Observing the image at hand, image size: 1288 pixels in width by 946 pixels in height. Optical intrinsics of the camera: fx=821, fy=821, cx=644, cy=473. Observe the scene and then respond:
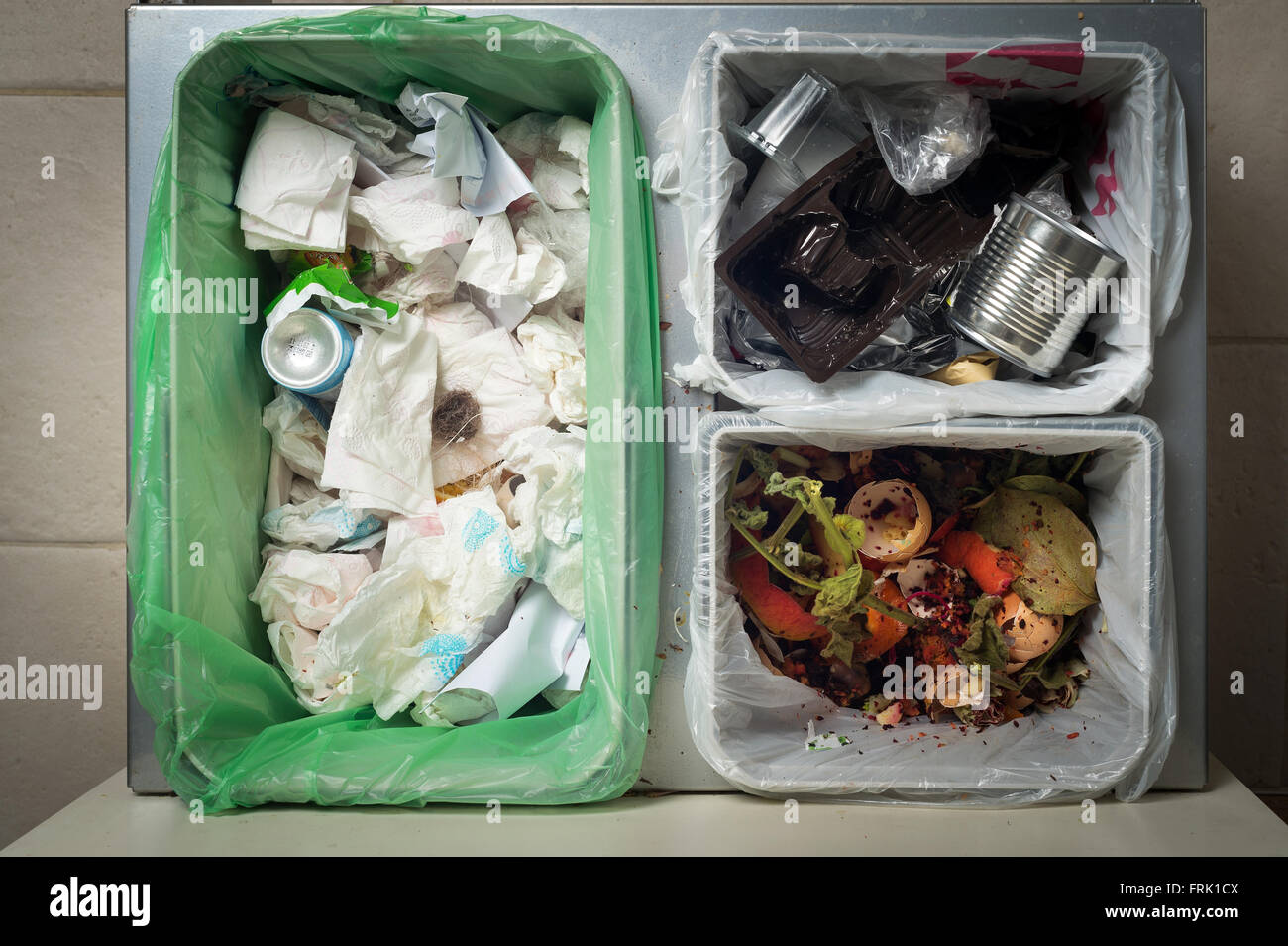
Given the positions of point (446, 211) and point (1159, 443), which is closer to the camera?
point (1159, 443)

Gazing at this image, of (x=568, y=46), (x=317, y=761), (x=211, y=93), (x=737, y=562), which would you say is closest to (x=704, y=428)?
(x=737, y=562)

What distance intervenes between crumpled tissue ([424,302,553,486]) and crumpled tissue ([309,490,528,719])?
2.7 inches

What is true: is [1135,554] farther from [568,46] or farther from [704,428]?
[568,46]

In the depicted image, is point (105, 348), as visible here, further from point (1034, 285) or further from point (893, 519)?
point (1034, 285)

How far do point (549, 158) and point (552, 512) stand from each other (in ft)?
1.51

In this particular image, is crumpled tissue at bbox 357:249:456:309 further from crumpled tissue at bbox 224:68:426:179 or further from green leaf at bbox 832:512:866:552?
green leaf at bbox 832:512:866:552

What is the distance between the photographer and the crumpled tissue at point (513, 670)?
981 millimetres

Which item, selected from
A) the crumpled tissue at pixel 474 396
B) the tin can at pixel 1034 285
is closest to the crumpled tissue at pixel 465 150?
the crumpled tissue at pixel 474 396

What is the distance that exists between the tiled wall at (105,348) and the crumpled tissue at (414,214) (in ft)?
1.72

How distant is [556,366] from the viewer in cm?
105

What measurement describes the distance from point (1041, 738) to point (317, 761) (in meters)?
0.84

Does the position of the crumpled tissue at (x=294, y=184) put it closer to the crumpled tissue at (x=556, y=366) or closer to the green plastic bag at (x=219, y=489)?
the green plastic bag at (x=219, y=489)

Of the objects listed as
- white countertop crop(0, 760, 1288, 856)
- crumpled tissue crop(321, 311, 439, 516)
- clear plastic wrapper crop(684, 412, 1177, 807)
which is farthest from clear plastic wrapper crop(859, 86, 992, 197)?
white countertop crop(0, 760, 1288, 856)

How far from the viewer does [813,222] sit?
906 millimetres
